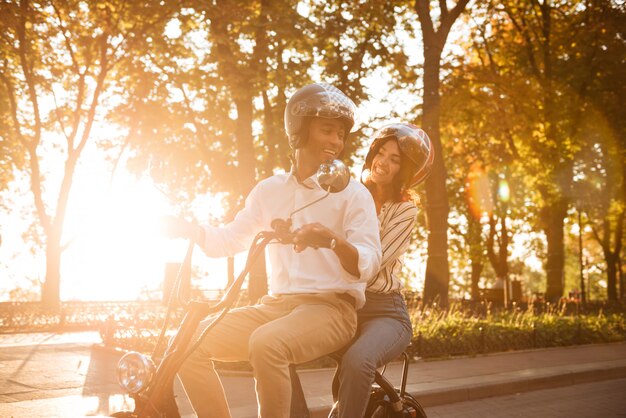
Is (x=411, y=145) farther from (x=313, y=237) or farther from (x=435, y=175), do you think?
(x=435, y=175)

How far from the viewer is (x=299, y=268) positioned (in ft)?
10.8

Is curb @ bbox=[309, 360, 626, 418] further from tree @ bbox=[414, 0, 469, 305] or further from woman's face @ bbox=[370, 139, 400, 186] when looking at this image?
tree @ bbox=[414, 0, 469, 305]

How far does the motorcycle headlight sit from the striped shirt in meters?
1.60

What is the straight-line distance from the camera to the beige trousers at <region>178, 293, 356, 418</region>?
2928 mm

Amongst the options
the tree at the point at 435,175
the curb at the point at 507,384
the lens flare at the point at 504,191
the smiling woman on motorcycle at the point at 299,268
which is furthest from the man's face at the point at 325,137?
the lens flare at the point at 504,191

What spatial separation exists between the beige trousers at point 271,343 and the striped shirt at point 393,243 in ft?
2.17

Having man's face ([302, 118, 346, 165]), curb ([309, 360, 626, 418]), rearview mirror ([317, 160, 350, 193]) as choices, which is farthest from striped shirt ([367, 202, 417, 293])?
curb ([309, 360, 626, 418])

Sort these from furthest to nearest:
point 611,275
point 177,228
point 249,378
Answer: point 611,275
point 249,378
point 177,228

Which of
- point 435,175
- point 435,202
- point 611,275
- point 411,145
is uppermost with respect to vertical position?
point 435,175

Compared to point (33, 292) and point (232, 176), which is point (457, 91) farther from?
point (33, 292)

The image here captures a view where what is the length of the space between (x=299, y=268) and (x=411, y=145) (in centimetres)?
134

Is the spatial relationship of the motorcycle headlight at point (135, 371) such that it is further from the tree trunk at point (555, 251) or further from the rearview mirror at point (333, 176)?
the tree trunk at point (555, 251)

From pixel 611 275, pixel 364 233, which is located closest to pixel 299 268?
pixel 364 233

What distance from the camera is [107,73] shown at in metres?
21.1
